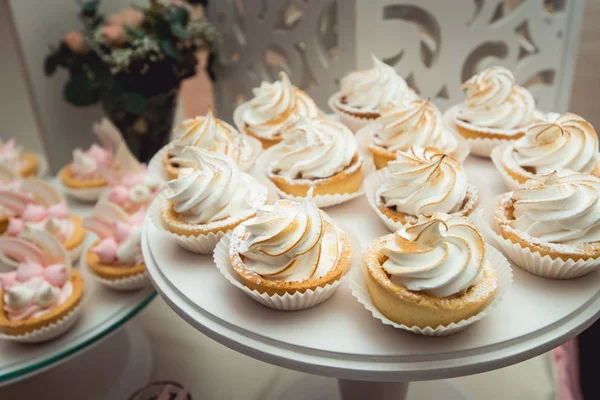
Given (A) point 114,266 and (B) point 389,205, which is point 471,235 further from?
(A) point 114,266

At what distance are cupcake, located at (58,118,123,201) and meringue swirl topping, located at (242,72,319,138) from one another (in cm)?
66

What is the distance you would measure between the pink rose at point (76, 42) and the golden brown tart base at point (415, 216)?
1897 millimetres

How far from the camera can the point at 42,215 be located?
198cm

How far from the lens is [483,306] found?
3.58 ft

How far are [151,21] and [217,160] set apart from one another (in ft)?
4.89

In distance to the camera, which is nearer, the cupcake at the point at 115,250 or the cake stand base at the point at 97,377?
the cupcake at the point at 115,250

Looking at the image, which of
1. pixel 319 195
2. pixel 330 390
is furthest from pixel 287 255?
pixel 330 390

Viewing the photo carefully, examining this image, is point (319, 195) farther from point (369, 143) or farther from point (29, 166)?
point (29, 166)

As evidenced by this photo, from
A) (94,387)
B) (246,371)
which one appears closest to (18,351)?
(94,387)

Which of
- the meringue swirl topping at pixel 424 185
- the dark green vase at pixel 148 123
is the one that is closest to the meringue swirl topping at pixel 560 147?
the meringue swirl topping at pixel 424 185

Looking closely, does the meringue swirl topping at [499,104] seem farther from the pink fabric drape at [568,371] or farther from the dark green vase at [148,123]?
the dark green vase at [148,123]

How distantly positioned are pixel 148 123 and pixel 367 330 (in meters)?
2.13

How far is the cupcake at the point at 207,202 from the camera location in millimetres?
1367

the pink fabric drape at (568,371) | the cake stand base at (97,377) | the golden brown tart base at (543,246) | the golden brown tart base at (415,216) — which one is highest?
the golden brown tart base at (543,246)
